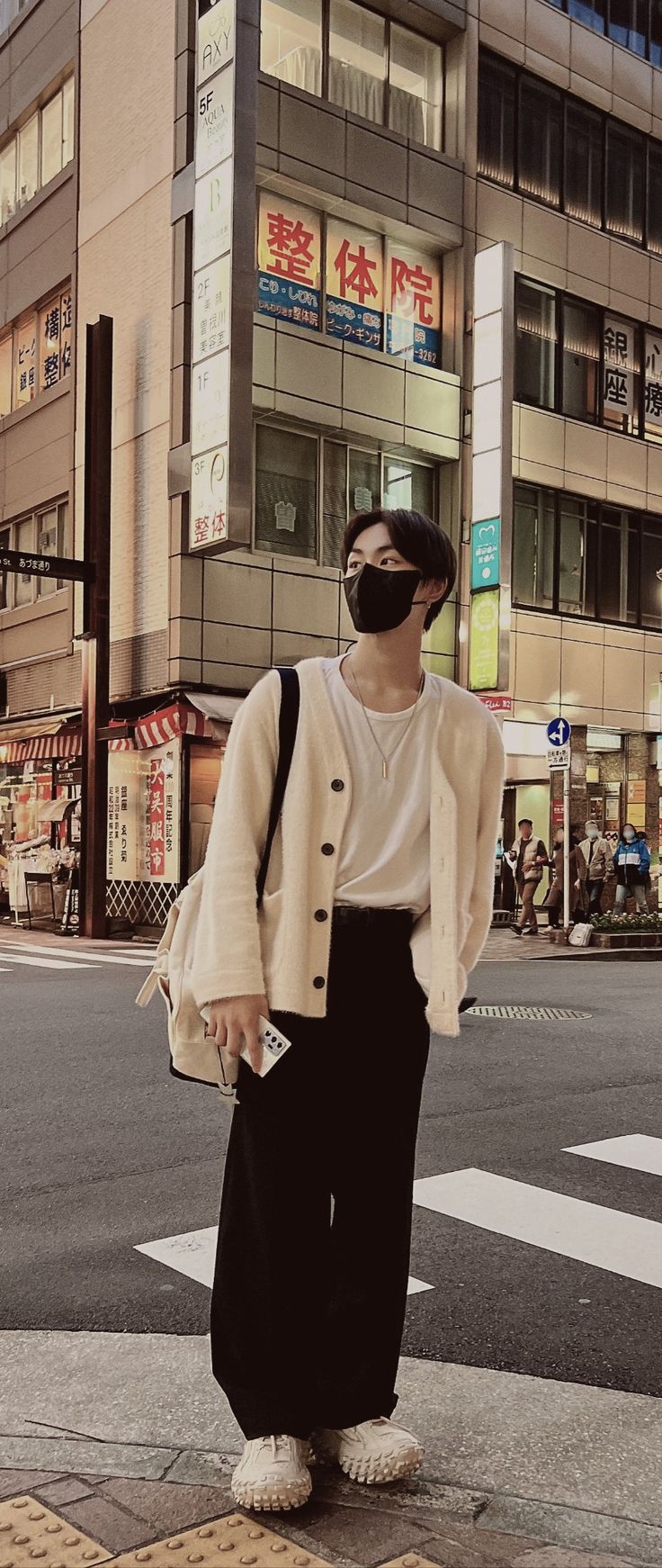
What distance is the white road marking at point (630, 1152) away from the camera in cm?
562

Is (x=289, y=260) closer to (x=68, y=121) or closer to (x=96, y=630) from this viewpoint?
(x=96, y=630)

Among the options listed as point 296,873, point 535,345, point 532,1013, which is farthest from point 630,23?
point 296,873

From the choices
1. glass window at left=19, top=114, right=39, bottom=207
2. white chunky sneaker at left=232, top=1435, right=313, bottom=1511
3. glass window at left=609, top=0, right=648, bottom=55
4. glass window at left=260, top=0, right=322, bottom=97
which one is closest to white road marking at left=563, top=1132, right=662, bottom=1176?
white chunky sneaker at left=232, top=1435, right=313, bottom=1511

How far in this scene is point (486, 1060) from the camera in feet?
26.6

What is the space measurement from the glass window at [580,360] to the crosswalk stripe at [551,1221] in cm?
2211

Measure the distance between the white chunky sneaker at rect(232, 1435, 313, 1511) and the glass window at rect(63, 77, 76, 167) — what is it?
84.1 ft

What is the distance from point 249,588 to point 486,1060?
13.3m

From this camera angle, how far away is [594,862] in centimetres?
2172

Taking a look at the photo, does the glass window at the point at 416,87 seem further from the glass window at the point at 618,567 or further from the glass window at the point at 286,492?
the glass window at the point at 618,567

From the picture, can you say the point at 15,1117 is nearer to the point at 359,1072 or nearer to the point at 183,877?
the point at 359,1072

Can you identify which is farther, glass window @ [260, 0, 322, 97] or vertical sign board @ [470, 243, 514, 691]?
vertical sign board @ [470, 243, 514, 691]

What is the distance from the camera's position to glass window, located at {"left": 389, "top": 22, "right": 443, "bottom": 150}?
22969 millimetres

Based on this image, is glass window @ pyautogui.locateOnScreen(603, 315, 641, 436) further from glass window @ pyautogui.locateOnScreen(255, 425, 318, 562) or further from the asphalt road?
the asphalt road

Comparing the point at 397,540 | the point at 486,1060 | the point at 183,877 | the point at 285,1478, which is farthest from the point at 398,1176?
the point at 183,877
